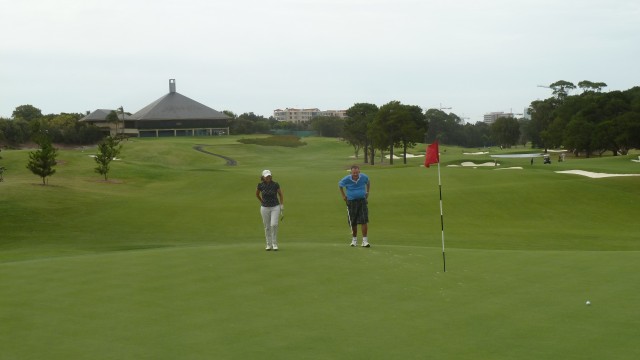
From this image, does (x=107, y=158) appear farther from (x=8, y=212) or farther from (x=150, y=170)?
(x=8, y=212)

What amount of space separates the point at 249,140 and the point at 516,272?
124118 mm

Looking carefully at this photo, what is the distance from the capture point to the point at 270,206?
→ 17562 millimetres

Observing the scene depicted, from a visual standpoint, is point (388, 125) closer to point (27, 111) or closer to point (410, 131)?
point (410, 131)

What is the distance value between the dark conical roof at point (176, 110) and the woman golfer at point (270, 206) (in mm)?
144889

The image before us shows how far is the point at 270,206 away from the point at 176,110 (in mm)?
150472

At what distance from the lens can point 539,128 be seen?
445 feet

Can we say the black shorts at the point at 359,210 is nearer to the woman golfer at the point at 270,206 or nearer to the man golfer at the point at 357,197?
the man golfer at the point at 357,197

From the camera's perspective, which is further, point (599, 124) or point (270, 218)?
point (599, 124)

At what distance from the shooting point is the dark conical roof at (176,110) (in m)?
160

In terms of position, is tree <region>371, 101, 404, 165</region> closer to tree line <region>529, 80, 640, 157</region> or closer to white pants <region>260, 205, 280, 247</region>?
tree line <region>529, 80, 640, 157</region>

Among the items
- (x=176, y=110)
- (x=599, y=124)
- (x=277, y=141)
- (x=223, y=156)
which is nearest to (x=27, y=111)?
(x=176, y=110)

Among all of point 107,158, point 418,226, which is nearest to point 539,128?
point 107,158

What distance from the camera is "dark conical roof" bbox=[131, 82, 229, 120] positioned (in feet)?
523

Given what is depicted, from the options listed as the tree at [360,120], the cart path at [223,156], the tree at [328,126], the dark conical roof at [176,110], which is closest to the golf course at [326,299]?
the cart path at [223,156]
